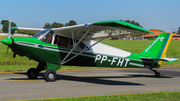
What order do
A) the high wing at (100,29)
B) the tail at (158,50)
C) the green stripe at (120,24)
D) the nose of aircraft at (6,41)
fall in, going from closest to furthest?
the green stripe at (120,24)
the high wing at (100,29)
the nose of aircraft at (6,41)
the tail at (158,50)

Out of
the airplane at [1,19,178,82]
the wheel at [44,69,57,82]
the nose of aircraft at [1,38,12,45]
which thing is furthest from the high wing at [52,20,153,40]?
the nose of aircraft at [1,38,12,45]

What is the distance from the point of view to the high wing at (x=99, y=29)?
332 inches

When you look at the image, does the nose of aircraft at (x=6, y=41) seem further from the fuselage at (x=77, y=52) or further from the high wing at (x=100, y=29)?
A: the high wing at (x=100, y=29)

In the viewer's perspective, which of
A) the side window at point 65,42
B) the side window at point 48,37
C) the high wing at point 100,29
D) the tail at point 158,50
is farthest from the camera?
the tail at point 158,50

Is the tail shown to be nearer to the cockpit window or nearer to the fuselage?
the fuselage

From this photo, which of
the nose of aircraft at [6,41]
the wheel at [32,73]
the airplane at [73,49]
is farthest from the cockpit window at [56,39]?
the wheel at [32,73]

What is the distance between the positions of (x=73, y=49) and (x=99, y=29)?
5.31 ft

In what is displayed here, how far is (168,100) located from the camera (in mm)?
6453

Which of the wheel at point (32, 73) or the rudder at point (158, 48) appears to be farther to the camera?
the rudder at point (158, 48)

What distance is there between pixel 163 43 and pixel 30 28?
755 centimetres

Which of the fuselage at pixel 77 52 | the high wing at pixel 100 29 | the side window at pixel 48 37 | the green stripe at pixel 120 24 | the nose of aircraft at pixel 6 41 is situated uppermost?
the green stripe at pixel 120 24

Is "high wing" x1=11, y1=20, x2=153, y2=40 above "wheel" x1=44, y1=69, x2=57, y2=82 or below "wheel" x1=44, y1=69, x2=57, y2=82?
above

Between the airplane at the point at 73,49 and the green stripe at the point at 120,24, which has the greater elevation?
the green stripe at the point at 120,24

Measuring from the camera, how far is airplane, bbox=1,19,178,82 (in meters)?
9.84
